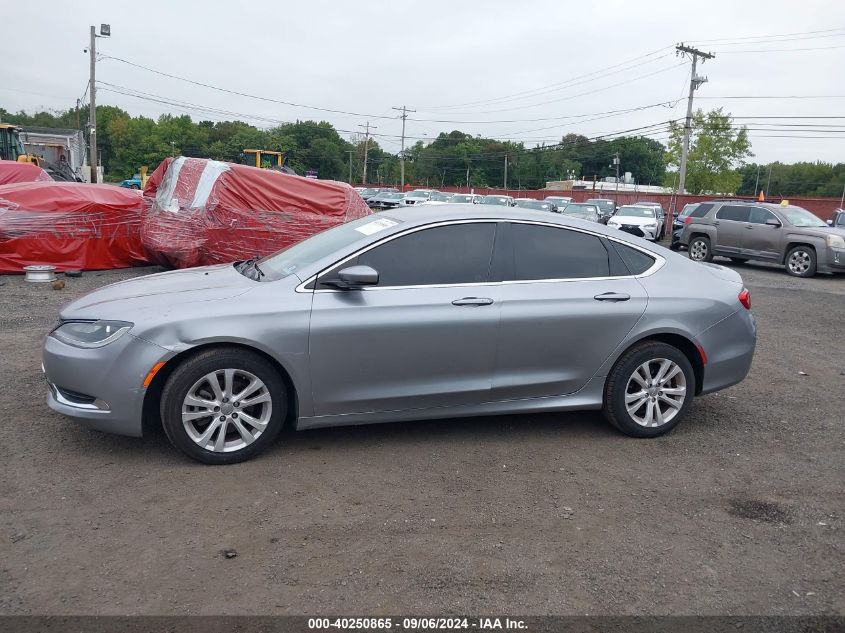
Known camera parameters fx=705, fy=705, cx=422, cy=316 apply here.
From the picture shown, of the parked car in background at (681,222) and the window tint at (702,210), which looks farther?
the parked car in background at (681,222)

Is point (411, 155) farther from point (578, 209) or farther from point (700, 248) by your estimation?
point (700, 248)

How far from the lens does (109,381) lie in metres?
4.11

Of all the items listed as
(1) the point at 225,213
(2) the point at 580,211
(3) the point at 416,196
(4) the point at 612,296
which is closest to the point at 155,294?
(4) the point at 612,296

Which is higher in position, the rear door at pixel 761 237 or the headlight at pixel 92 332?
the rear door at pixel 761 237

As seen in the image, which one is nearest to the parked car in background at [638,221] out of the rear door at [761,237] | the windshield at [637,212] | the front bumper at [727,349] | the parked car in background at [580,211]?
the windshield at [637,212]

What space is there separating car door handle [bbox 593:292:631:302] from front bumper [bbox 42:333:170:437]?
9.34ft

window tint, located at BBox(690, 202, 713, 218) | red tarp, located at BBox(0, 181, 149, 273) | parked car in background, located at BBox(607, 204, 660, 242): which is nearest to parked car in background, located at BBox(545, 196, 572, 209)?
parked car in background, located at BBox(607, 204, 660, 242)

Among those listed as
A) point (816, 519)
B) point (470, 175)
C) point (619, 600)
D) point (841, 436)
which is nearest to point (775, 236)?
point (841, 436)

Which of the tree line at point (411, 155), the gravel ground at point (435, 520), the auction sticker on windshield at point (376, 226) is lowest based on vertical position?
the gravel ground at point (435, 520)

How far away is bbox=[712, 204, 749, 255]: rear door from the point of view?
675 inches

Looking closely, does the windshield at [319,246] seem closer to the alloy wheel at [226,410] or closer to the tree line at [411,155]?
the alloy wheel at [226,410]

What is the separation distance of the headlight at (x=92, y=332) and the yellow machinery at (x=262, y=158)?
3395cm

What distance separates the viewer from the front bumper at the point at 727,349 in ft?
16.8

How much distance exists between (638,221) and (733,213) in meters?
7.72
